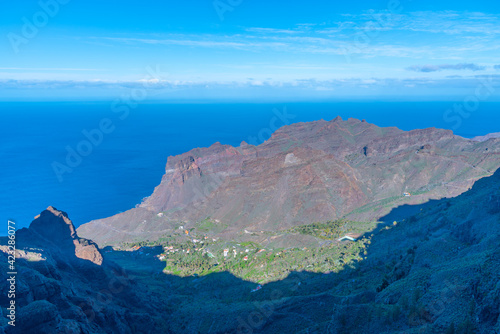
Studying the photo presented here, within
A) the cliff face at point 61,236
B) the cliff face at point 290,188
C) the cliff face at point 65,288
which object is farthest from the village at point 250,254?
the cliff face at point 65,288

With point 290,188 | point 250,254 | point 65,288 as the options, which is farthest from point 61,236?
point 290,188

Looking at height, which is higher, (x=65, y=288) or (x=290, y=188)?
(x=290, y=188)

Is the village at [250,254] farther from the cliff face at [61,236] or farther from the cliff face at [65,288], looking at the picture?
the cliff face at [65,288]

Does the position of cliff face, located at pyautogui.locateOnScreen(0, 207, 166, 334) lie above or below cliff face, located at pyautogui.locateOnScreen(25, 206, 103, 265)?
below

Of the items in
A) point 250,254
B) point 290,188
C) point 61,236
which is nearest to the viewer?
point 61,236

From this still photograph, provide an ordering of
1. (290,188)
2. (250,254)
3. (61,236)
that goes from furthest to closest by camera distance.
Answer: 1. (290,188)
2. (250,254)
3. (61,236)

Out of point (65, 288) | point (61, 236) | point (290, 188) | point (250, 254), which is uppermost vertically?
point (290, 188)

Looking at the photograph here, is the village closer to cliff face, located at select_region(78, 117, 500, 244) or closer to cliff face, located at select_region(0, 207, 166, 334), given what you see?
cliff face, located at select_region(78, 117, 500, 244)

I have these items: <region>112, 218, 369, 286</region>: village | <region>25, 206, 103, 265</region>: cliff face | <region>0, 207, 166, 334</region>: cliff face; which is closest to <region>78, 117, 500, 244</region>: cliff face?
<region>112, 218, 369, 286</region>: village

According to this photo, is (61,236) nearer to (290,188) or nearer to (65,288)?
(65,288)

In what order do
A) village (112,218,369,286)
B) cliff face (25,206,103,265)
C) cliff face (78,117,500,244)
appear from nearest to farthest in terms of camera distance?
cliff face (25,206,103,265), village (112,218,369,286), cliff face (78,117,500,244)
